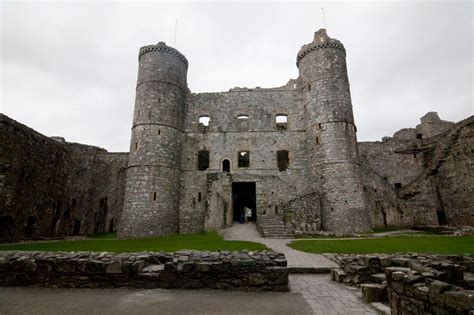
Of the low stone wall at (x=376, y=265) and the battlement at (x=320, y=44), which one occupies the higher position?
the battlement at (x=320, y=44)

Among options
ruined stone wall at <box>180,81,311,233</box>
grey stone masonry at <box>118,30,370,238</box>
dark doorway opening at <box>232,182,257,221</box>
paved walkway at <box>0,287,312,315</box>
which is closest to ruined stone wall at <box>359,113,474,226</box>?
grey stone masonry at <box>118,30,370,238</box>

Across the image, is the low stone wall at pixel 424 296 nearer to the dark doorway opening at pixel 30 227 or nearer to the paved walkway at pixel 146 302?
the paved walkway at pixel 146 302

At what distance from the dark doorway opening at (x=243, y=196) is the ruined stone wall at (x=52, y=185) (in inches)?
483

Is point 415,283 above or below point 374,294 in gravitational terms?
above

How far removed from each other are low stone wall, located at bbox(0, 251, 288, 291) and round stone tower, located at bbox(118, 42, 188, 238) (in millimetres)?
12547

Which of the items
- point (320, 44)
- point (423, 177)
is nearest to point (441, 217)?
point (423, 177)

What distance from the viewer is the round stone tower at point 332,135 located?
63.0ft

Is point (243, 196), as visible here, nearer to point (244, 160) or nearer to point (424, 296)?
point (244, 160)

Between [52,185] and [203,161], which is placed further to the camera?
[203,161]

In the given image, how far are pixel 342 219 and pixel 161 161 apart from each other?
49.0ft

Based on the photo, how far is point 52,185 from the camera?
841 inches

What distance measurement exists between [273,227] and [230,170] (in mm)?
7582

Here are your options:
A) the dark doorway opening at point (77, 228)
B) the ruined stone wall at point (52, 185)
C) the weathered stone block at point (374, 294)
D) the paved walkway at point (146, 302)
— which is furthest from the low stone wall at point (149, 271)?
the dark doorway opening at point (77, 228)

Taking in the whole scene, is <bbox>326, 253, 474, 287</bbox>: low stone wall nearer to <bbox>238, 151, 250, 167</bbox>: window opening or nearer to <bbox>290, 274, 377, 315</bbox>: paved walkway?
<bbox>290, 274, 377, 315</bbox>: paved walkway
